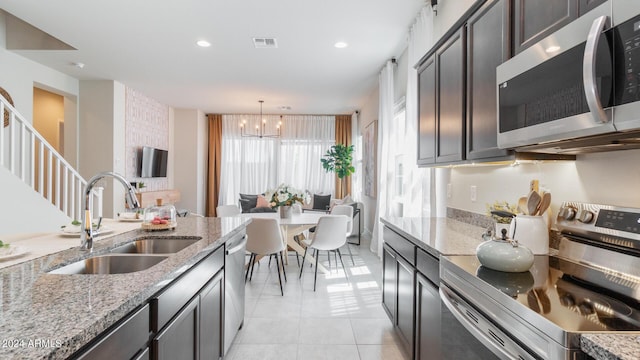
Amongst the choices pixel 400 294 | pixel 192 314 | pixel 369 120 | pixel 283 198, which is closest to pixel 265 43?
pixel 283 198

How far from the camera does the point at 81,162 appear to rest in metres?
5.71

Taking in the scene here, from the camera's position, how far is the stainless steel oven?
772 millimetres

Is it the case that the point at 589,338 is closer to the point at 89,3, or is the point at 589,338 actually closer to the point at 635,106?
the point at 635,106

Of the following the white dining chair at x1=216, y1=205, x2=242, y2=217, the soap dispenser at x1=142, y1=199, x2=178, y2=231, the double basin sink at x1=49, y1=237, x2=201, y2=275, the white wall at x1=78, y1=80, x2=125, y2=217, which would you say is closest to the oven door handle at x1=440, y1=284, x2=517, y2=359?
the double basin sink at x1=49, y1=237, x2=201, y2=275

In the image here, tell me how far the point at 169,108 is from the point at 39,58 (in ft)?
9.98

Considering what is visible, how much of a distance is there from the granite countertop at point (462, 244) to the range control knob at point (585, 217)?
0.43 metres

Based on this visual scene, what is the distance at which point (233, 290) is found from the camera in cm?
225

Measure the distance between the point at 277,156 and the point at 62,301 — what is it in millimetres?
7438

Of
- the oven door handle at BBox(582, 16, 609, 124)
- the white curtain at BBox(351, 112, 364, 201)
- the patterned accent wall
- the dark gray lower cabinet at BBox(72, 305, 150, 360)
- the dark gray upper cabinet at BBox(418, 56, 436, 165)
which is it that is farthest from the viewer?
the white curtain at BBox(351, 112, 364, 201)

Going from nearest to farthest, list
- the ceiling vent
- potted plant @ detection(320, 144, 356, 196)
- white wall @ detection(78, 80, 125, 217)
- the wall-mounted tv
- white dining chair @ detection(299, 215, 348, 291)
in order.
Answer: white dining chair @ detection(299, 215, 348, 291)
the ceiling vent
white wall @ detection(78, 80, 125, 217)
the wall-mounted tv
potted plant @ detection(320, 144, 356, 196)

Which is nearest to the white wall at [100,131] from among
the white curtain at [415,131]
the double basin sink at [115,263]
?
the double basin sink at [115,263]

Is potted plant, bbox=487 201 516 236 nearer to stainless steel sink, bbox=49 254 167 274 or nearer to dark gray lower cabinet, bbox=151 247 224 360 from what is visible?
dark gray lower cabinet, bbox=151 247 224 360

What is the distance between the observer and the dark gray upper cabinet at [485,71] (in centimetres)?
156

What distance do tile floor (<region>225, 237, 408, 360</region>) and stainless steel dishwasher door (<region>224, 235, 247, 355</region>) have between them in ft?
0.60
